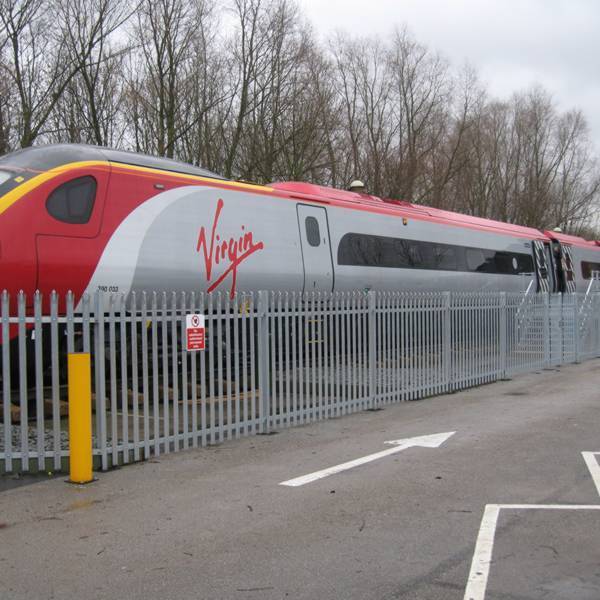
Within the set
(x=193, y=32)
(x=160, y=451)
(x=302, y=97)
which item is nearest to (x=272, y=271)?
(x=160, y=451)

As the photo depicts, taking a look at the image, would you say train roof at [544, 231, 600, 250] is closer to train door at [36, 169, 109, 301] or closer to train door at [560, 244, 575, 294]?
train door at [560, 244, 575, 294]

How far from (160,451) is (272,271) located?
18.4ft

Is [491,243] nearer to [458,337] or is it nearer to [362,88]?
[458,337]

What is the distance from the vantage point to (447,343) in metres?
12.7

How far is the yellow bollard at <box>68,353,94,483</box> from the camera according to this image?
6.64 metres

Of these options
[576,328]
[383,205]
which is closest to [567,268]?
[576,328]

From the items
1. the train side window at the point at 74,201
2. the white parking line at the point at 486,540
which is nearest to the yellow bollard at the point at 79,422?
the train side window at the point at 74,201

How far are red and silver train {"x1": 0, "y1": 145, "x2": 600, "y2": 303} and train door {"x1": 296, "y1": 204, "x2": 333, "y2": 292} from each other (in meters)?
0.02

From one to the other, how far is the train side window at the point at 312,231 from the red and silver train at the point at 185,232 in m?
0.02

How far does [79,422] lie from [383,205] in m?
11.4

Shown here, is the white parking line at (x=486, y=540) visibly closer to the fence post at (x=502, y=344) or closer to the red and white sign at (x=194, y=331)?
the red and white sign at (x=194, y=331)

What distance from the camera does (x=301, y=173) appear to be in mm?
26906

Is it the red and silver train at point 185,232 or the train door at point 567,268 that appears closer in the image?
the red and silver train at point 185,232

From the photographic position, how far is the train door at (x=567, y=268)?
85.2 feet
